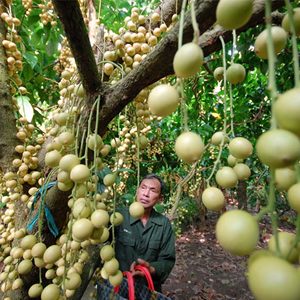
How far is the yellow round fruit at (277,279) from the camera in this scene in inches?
9.3

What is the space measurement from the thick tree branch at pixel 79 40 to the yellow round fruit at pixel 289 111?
15.9 inches

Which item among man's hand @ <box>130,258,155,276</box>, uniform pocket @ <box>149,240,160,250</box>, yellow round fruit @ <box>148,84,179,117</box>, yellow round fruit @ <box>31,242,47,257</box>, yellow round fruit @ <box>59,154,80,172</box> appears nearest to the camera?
yellow round fruit @ <box>148,84,179,117</box>

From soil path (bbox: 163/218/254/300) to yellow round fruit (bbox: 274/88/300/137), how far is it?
355 centimetres

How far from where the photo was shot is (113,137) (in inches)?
36.1

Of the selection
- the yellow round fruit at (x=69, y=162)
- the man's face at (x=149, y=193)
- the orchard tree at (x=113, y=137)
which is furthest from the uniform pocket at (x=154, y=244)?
the yellow round fruit at (x=69, y=162)

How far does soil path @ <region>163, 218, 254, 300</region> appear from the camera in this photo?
3.50 metres

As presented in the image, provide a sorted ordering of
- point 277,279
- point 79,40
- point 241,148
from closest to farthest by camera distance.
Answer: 1. point 277,279
2. point 241,148
3. point 79,40

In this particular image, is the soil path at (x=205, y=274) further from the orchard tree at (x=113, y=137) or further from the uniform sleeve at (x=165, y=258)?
the orchard tree at (x=113, y=137)

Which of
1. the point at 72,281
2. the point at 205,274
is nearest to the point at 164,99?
the point at 72,281

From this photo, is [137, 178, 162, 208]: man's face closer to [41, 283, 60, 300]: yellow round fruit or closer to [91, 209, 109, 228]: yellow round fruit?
[41, 283, 60, 300]: yellow round fruit

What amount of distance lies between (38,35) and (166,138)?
7.99 feet

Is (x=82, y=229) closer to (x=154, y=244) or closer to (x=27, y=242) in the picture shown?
(x=27, y=242)

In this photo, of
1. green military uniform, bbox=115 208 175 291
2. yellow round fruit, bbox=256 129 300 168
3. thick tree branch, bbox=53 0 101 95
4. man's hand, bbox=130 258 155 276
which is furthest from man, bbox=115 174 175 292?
yellow round fruit, bbox=256 129 300 168

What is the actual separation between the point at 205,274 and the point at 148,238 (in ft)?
8.58
